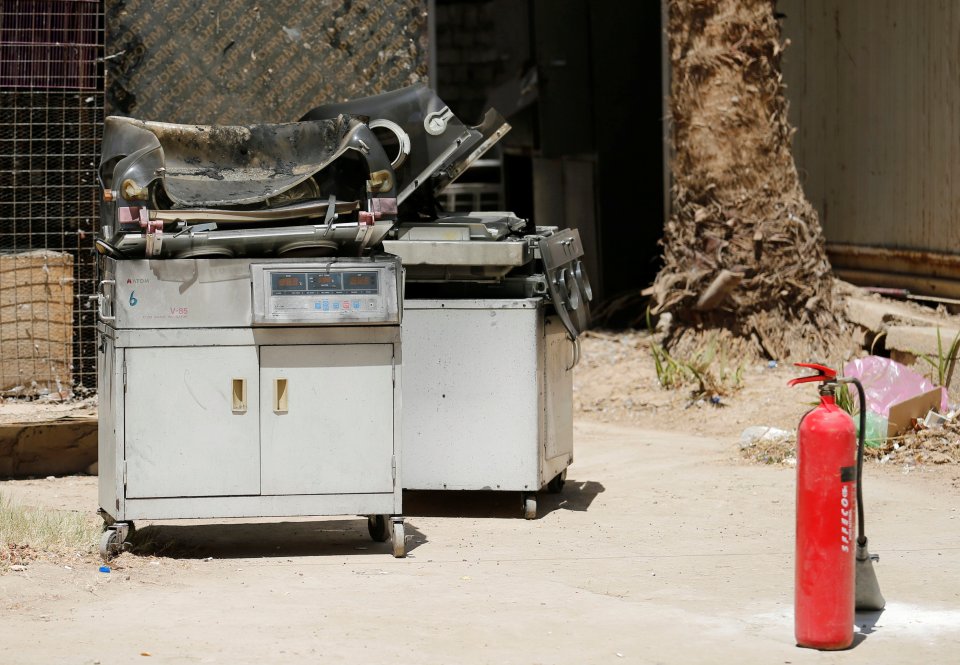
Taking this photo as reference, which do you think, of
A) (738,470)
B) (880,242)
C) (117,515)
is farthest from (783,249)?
(117,515)

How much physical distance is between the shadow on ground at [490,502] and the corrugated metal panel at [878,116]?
13.3 feet

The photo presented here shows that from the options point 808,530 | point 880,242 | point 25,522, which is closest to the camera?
point 808,530

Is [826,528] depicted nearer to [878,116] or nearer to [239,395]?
[239,395]

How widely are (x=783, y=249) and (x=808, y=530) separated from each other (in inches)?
250

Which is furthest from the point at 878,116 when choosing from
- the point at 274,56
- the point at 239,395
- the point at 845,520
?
the point at 845,520

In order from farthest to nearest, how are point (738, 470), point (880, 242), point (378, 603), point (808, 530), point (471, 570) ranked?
1. point (880, 242)
2. point (738, 470)
3. point (471, 570)
4. point (378, 603)
5. point (808, 530)

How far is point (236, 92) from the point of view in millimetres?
8938

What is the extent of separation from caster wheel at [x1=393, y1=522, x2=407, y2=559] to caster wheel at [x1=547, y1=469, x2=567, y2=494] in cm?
165

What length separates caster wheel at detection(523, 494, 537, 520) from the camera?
6867 millimetres

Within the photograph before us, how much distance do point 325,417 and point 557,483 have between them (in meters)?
1.99

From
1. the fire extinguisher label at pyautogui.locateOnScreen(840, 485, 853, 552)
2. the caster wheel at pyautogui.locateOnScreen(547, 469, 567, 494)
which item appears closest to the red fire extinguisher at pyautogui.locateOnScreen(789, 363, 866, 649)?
the fire extinguisher label at pyautogui.locateOnScreen(840, 485, 853, 552)

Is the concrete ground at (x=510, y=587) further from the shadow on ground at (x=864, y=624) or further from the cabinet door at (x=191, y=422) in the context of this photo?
the cabinet door at (x=191, y=422)

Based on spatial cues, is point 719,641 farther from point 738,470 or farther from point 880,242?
point 880,242

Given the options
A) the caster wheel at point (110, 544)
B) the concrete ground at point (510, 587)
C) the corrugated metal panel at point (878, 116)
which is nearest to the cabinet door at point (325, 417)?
the concrete ground at point (510, 587)
